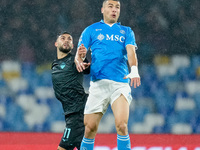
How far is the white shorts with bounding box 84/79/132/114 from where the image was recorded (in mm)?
2752

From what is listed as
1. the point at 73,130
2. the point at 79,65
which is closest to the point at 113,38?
the point at 79,65

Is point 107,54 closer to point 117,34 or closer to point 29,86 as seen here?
point 117,34

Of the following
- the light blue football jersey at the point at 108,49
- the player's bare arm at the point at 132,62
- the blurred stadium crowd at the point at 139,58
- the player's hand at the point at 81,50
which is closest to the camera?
the player's bare arm at the point at 132,62

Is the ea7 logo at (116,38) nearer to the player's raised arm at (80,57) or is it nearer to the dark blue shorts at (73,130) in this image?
the player's raised arm at (80,57)

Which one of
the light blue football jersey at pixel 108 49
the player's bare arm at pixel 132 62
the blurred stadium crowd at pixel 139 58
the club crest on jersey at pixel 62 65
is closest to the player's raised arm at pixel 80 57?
the light blue football jersey at pixel 108 49

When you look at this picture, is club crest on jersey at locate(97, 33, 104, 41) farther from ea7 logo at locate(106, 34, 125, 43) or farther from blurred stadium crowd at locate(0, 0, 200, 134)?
blurred stadium crowd at locate(0, 0, 200, 134)

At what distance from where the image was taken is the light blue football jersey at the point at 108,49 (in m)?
2.81

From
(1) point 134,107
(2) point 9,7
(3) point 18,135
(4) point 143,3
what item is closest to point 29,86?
(3) point 18,135

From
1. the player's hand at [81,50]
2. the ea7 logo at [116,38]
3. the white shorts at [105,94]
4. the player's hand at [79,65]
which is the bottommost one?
the white shorts at [105,94]

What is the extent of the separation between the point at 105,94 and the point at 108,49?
0.36m

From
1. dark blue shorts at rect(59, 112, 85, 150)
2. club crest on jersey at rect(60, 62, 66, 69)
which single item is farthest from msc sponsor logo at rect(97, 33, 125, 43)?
dark blue shorts at rect(59, 112, 85, 150)

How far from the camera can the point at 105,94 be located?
9.13 ft

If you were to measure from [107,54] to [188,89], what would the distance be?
445cm

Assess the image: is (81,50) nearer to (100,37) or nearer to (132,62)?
(100,37)
